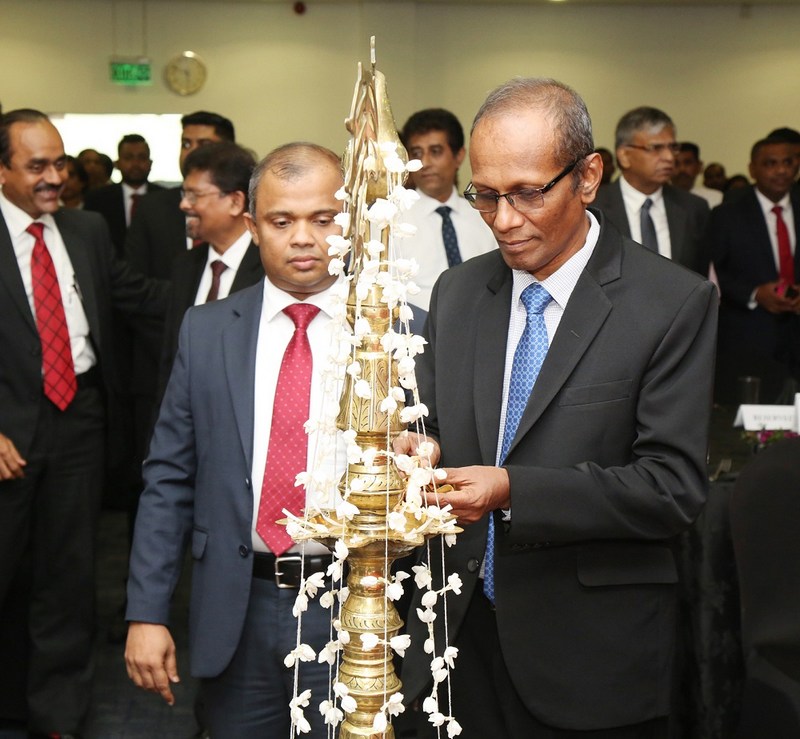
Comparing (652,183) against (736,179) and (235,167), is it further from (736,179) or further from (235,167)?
(736,179)

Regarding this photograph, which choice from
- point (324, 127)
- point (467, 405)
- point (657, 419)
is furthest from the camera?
point (324, 127)

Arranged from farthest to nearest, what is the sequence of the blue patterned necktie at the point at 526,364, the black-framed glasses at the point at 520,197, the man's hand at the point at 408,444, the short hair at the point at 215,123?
the short hair at the point at 215,123
the blue patterned necktie at the point at 526,364
the black-framed glasses at the point at 520,197
the man's hand at the point at 408,444

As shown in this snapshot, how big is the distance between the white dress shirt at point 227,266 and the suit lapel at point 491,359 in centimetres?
174

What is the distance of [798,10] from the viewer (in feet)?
43.4

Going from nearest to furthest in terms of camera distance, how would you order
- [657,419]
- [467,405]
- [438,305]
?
[657,419]
[467,405]
[438,305]

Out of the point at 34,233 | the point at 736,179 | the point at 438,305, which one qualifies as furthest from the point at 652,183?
the point at 736,179

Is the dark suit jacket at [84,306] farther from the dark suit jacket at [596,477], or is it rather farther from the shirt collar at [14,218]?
the dark suit jacket at [596,477]

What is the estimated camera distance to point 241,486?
2.31m

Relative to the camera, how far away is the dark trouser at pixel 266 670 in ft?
→ 7.54

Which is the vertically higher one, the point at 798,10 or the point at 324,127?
the point at 798,10

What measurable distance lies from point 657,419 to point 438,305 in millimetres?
538

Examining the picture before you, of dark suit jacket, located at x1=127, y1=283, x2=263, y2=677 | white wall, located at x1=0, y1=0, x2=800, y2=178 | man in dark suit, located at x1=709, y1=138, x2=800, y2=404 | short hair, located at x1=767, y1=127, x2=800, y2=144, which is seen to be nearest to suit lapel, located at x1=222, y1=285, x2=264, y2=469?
dark suit jacket, located at x1=127, y1=283, x2=263, y2=677

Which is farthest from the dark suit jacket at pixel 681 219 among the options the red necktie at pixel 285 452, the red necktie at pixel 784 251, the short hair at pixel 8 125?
the red necktie at pixel 285 452

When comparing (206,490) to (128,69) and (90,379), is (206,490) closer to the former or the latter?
(90,379)
